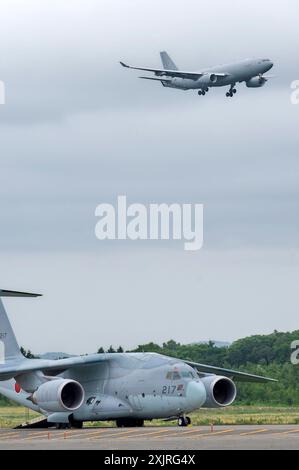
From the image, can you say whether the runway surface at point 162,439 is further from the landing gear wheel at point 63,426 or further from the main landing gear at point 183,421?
the landing gear wheel at point 63,426

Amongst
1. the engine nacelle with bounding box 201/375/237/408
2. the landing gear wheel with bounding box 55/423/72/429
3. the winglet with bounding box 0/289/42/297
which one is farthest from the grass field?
the winglet with bounding box 0/289/42/297

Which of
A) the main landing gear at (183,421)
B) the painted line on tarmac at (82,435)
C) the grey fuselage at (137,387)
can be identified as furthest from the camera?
the main landing gear at (183,421)

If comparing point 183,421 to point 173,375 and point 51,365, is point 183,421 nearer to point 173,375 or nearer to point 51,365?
point 173,375

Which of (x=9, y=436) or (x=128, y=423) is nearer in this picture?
(x=9, y=436)

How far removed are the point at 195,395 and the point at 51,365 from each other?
7168 mm

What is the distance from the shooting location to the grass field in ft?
194

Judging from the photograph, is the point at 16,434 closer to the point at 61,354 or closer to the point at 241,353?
the point at 61,354

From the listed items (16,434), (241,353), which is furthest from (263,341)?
(16,434)

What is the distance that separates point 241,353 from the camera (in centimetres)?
10162

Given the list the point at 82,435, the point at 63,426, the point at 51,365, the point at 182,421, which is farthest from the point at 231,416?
the point at 82,435

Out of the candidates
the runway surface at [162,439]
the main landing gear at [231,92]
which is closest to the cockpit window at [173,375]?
the runway surface at [162,439]

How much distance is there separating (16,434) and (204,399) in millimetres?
7383

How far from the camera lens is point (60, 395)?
5353 centimetres

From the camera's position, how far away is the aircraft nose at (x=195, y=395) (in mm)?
51344
